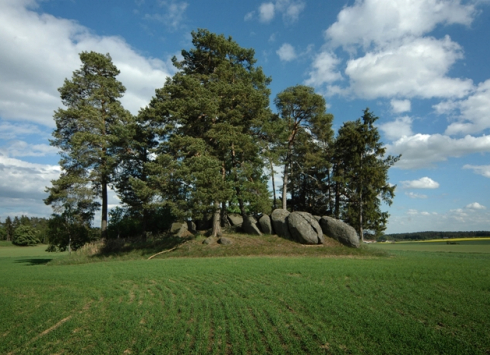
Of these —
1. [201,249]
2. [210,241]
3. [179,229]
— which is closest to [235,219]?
[179,229]

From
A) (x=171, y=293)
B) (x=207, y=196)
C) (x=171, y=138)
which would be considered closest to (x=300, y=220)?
(x=207, y=196)

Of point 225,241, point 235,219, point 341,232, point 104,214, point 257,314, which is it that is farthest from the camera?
point 235,219

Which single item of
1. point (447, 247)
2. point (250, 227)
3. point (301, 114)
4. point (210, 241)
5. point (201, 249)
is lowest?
point (447, 247)

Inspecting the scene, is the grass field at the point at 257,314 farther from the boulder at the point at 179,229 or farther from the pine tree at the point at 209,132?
the boulder at the point at 179,229

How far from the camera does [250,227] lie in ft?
89.5

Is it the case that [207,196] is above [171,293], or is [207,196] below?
above

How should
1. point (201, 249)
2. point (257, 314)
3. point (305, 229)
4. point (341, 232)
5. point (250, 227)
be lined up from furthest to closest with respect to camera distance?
point (250, 227)
point (341, 232)
point (305, 229)
point (201, 249)
point (257, 314)

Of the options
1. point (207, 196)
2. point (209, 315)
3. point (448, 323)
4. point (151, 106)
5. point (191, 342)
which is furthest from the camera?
point (151, 106)

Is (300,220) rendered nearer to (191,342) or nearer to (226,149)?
(226,149)

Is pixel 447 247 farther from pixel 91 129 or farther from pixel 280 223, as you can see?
pixel 91 129

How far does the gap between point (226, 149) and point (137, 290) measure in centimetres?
1689

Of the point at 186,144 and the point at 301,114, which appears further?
the point at 301,114

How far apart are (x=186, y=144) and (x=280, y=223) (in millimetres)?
10609

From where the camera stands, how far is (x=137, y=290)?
34.6ft
